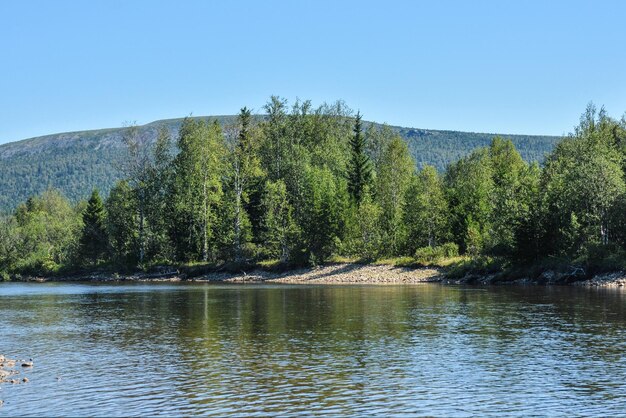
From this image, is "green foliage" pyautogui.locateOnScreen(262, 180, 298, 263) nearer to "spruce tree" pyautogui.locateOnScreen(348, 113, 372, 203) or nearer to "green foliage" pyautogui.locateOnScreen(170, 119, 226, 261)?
"green foliage" pyautogui.locateOnScreen(170, 119, 226, 261)

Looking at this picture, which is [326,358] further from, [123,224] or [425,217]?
[123,224]

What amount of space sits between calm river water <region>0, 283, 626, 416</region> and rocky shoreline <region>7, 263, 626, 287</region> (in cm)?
1875

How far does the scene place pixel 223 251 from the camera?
110938 mm

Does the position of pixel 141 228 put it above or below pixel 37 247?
above

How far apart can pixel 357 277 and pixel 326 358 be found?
61879mm

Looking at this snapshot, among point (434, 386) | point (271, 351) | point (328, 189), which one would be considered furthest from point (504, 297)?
point (328, 189)

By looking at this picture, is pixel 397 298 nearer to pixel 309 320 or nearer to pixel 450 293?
pixel 450 293

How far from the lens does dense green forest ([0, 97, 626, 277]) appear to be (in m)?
79.9

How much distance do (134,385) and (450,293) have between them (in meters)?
43.5

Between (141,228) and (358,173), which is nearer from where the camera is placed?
(358,173)

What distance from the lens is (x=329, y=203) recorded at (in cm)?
10262

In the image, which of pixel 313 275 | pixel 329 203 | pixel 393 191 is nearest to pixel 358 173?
pixel 393 191

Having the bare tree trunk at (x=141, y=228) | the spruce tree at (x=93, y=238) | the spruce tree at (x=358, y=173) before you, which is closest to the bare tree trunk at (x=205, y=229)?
the bare tree trunk at (x=141, y=228)

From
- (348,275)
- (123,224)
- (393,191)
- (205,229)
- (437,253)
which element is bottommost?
(348,275)
